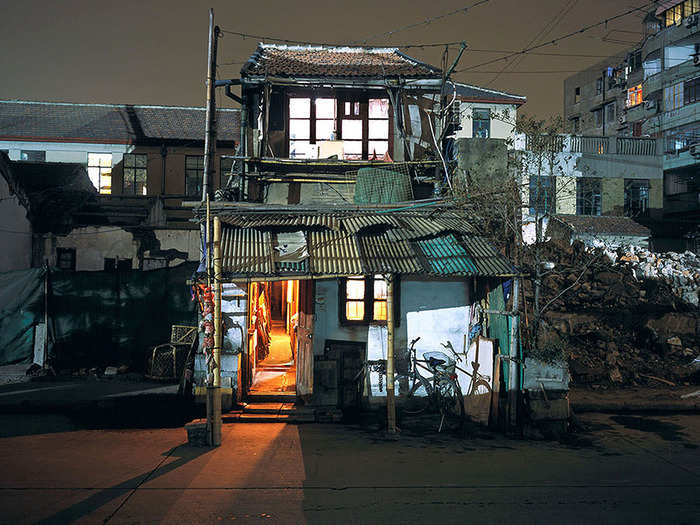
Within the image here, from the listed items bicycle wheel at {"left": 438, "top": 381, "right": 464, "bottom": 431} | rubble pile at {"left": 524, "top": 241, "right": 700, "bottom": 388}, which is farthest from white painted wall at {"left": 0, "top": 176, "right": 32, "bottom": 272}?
rubble pile at {"left": 524, "top": 241, "right": 700, "bottom": 388}

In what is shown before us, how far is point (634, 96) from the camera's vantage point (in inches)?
1737

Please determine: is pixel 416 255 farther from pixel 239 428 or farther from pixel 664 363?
pixel 664 363

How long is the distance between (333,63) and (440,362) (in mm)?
10655

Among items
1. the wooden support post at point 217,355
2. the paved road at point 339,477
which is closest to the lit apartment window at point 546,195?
the paved road at point 339,477

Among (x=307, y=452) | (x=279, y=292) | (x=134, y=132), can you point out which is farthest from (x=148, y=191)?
(x=307, y=452)

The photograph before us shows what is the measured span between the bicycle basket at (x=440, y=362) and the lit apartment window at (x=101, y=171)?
28.6 m

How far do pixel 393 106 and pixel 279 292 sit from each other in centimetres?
1172

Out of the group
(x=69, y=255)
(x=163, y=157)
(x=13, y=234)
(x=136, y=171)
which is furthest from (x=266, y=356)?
(x=136, y=171)

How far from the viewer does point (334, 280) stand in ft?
39.6

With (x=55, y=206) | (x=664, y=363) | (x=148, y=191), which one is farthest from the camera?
(x=148, y=191)

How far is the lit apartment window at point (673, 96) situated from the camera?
1410 inches

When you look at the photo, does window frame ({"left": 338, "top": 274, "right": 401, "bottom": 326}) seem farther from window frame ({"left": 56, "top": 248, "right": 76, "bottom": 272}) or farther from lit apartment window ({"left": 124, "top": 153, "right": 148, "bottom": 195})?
lit apartment window ({"left": 124, "top": 153, "right": 148, "bottom": 195})

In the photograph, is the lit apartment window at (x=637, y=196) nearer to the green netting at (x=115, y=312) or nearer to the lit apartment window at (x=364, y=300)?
the lit apartment window at (x=364, y=300)

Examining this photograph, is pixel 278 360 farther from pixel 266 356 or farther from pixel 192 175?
pixel 192 175
